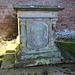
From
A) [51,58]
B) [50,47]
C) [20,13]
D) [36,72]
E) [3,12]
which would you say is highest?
[3,12]

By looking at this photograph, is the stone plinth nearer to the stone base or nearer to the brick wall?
the stone base

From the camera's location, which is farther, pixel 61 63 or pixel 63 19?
pixel 63 19

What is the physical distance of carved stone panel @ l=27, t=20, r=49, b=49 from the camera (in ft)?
8.27

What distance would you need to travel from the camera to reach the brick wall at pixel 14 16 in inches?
205

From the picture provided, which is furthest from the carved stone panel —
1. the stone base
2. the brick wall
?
the brick wall

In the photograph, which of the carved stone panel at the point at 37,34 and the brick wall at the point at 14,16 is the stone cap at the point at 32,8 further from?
the brick wall at the point at 14,16

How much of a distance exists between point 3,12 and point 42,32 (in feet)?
10.9

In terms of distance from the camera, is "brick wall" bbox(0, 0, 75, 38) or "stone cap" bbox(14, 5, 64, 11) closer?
"stone cap" bbox(14, 5, 64, 11)

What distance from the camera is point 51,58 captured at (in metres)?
2.60

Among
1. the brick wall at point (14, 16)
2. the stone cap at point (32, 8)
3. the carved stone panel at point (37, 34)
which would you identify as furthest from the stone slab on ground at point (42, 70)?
the brick wall at point (14, 16)

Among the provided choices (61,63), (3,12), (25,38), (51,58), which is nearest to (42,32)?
(25,38)

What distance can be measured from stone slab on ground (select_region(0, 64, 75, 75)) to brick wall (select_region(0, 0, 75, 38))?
127 inches

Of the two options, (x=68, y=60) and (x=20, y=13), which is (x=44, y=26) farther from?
(x=68, y=60)

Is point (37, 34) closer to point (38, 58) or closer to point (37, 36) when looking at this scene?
point (37, 36)
